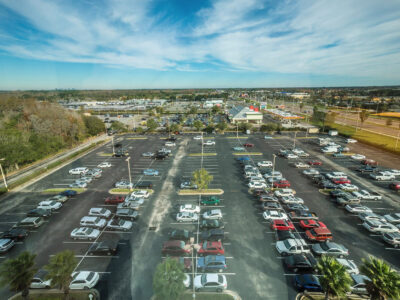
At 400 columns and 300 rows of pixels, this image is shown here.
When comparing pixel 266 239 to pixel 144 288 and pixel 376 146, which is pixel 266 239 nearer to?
pixel 144 288

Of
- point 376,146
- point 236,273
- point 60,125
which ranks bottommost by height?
point 236,273

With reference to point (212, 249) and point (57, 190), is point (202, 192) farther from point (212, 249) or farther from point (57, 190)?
point (57, 190)

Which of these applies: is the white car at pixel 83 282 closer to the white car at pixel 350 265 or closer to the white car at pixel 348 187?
the white car at pixel 350 265

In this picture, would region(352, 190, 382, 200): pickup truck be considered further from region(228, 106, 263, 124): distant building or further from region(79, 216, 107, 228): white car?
region(228, 106, 263, 124): distant building

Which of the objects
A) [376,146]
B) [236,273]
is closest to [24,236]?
[236,273]

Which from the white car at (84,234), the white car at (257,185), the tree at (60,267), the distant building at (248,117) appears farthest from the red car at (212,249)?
the distant building at (248,117)

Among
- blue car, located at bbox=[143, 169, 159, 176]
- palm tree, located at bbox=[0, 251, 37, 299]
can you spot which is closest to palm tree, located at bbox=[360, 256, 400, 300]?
palm tree, located at bbox=[0, 251, 37, 299]

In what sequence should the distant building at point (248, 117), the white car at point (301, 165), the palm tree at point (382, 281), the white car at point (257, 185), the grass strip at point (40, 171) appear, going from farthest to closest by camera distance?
the distant building at point (248, 117), the white car at point (301, 165), the grass strip at point (40, 171), the white car at point (257, 185), the palm tree at point (382, 281)
